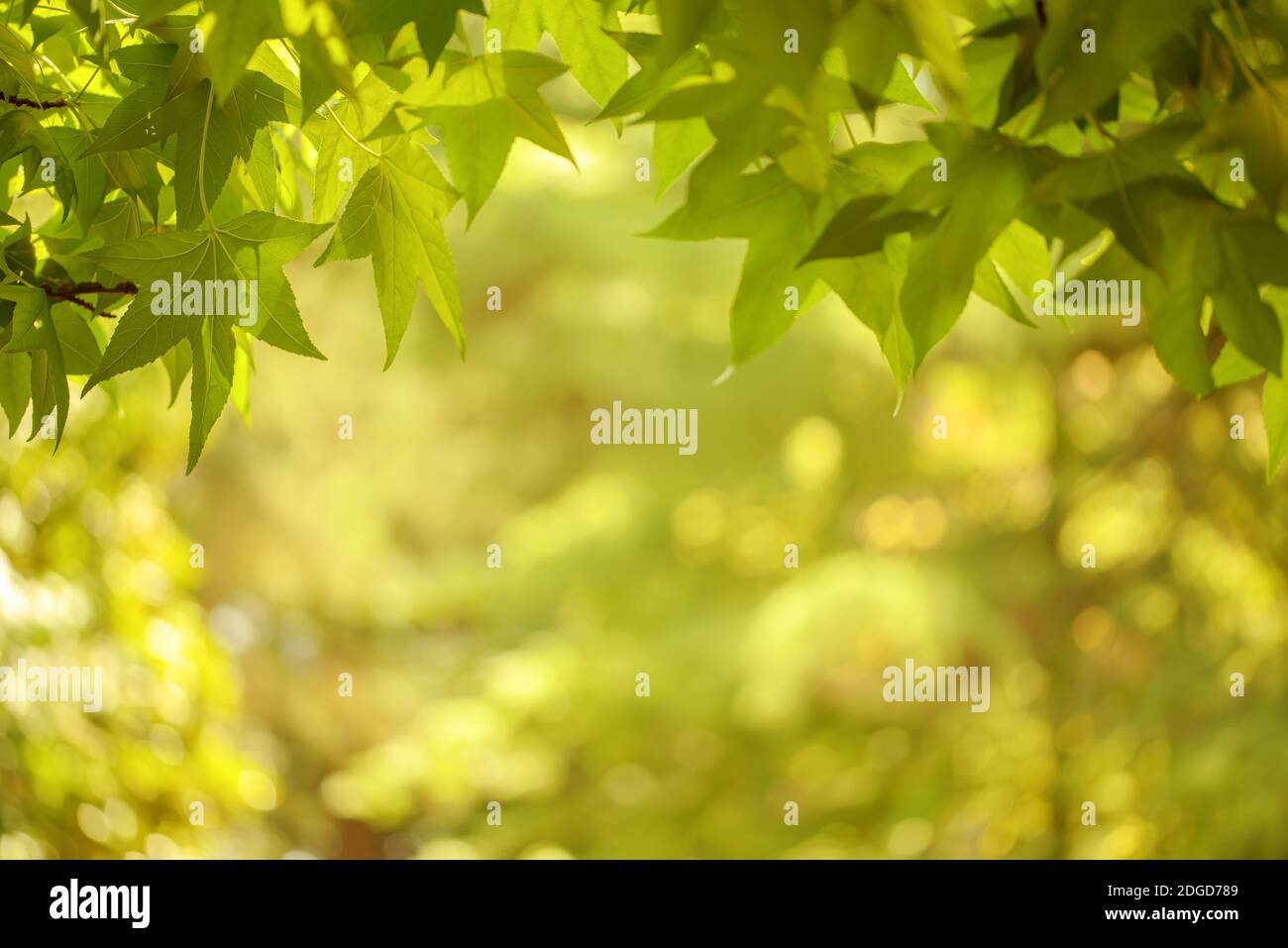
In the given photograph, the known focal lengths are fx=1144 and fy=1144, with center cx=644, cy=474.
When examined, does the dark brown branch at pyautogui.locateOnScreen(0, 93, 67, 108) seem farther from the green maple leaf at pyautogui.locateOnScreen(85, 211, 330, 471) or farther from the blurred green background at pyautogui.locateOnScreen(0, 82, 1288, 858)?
the blurred green background at pyautogui.locateOnScreen(0, 82, 1288, 858)

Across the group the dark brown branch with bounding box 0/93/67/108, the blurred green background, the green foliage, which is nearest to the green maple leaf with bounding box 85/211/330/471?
the green foliage

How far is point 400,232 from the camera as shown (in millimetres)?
547

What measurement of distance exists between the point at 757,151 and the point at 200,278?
0.28 metres

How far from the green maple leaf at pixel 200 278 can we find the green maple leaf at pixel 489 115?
→ 0.09 m

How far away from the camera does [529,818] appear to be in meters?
5.10

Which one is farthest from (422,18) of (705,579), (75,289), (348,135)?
(705,579)

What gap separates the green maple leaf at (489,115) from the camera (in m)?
0.45

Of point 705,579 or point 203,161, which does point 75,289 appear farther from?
point 705,579

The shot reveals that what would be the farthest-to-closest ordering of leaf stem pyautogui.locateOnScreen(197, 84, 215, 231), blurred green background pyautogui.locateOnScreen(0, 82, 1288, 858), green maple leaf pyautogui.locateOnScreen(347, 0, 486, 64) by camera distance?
1. blurred green background pyautogui.locateOnScreen(0, 82, 1288, 858)
2. leaf stem pyautogui.locateOnScreen(197, 84, 215, 231)
3. green maple leaf pyautogui.locateOnScreen(347, 0, 486, 64)

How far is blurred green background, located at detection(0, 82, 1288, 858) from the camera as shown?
418 cm

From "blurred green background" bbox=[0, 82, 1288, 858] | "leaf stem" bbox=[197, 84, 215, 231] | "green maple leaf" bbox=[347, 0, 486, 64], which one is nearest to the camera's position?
"green maple leaf" bbox=[347, 0, 486, 64]

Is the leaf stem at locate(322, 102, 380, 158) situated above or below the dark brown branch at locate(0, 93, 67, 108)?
below

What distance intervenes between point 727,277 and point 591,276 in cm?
59

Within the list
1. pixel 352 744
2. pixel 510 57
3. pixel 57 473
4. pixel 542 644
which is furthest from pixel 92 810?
pixel 352 744
